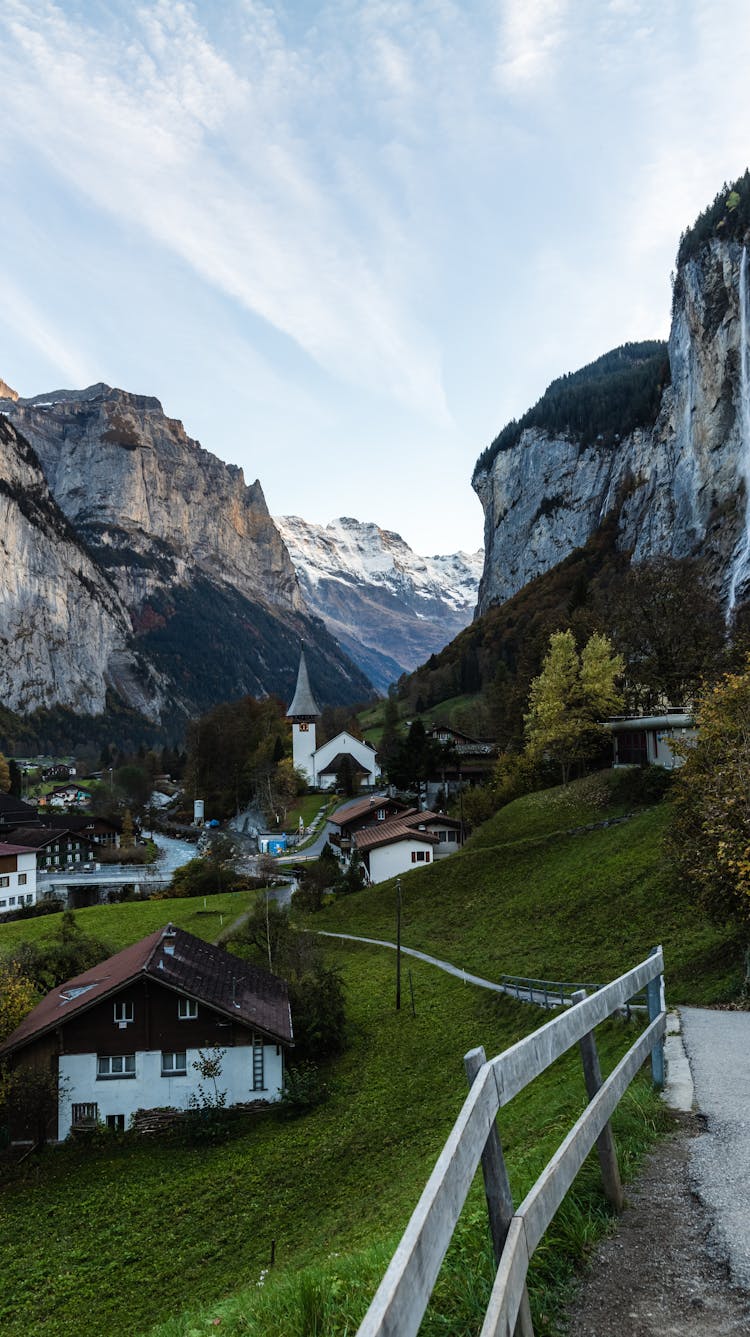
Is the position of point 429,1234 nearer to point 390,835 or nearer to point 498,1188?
point 498,1188

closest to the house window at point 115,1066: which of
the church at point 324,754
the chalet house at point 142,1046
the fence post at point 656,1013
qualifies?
the chalet house at point 142,1046

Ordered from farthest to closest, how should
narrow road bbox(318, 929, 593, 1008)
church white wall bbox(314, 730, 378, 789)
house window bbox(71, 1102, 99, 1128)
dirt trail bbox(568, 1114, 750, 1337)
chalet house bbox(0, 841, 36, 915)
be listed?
church white wall bbox(314, 730, 378, 789)
chalet house bbox(0, 841, 36, 915)
house window bbox(71, 1102, 99, 1128)
narrow road bbox(318, 929, 593, 1008)
dirt trail bbox(568, 1114, 750, 1337)

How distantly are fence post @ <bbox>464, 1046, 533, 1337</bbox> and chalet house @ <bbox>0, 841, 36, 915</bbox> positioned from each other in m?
81.6

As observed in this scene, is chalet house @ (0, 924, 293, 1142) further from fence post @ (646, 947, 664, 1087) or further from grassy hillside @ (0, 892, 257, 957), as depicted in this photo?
fence post @ (646, 947, 664, 1087)

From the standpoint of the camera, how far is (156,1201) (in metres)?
22.4

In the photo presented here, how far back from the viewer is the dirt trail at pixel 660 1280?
4.21m

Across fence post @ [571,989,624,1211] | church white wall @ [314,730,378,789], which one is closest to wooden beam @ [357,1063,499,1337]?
fence post @ [571,989,624,1211]

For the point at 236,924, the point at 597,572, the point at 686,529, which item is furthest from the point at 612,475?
the point at 236,924

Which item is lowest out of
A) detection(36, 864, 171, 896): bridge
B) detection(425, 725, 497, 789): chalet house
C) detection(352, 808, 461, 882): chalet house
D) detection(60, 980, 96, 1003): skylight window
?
detection(36, 864, 171, 896): bridge

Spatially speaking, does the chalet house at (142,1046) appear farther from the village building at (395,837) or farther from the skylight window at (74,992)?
the village building at (395,837)

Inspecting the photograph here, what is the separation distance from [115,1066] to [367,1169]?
12.7m

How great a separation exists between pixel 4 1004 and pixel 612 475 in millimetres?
170434

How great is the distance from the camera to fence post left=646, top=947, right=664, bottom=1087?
9.70 meters

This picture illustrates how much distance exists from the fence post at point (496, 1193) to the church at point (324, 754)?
4422 inches
